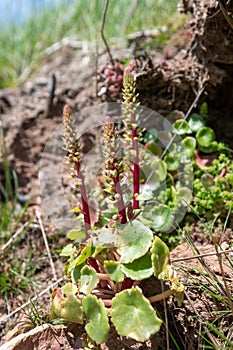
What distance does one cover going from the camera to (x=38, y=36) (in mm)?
4535

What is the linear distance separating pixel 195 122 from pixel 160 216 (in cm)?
68

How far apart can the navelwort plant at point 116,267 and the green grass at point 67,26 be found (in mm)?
2013

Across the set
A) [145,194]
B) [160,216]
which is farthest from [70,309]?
[160,216]

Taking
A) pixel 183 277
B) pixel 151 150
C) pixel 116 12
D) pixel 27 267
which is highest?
pixel 116 12

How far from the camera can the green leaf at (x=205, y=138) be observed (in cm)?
264

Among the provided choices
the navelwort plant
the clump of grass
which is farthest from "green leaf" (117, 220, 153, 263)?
the clump of grass

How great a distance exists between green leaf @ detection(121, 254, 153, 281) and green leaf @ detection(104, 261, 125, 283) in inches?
0.8

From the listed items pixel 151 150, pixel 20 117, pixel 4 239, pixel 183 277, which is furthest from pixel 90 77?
pixel 183 277

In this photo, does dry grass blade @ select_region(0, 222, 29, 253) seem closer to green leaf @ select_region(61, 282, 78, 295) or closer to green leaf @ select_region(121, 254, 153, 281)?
green leaf @ select_region(61, 282, 78, 295)

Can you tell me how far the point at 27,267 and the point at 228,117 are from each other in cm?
149

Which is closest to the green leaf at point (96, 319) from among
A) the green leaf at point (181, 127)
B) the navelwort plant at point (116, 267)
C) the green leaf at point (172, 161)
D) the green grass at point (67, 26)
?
the navelwort plant at point (116, 267)

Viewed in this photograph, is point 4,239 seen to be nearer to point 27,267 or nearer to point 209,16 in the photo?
point 27,267

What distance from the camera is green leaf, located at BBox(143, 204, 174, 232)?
89.7 inches

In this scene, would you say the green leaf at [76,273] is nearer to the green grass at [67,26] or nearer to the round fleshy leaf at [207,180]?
the round fleshy leaf at [207,180]
